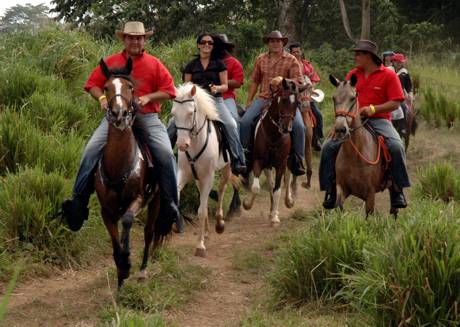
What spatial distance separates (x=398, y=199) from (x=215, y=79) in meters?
3.19

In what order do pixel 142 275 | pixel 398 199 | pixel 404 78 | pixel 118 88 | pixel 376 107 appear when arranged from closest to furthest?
pixel 118 88
pixel 142 275
pixel 376 107
pixel 398 199
pixel 404 78

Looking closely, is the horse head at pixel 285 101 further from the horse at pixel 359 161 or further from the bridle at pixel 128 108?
the bridle at pixel 128 108

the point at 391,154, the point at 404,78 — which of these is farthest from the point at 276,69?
the point at 404,78

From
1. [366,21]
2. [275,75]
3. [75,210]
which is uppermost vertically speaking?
[366,21]

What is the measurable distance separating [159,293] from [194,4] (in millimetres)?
16056

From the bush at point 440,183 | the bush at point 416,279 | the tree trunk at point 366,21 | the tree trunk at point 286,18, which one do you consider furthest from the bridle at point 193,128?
the tree trunk at point 366,21

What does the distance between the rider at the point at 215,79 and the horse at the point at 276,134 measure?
2.04 feet

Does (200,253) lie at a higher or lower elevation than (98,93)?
lower

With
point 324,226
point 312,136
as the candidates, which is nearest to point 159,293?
point 324,226

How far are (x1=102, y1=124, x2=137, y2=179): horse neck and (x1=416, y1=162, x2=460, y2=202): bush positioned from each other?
505cm

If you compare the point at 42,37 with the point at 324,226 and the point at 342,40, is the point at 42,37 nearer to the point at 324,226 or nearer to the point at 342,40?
the point at 324,226

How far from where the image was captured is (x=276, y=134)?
32.9 ft

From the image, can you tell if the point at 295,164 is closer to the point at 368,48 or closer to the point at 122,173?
the point at 368,48

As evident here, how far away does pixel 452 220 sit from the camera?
500cm
